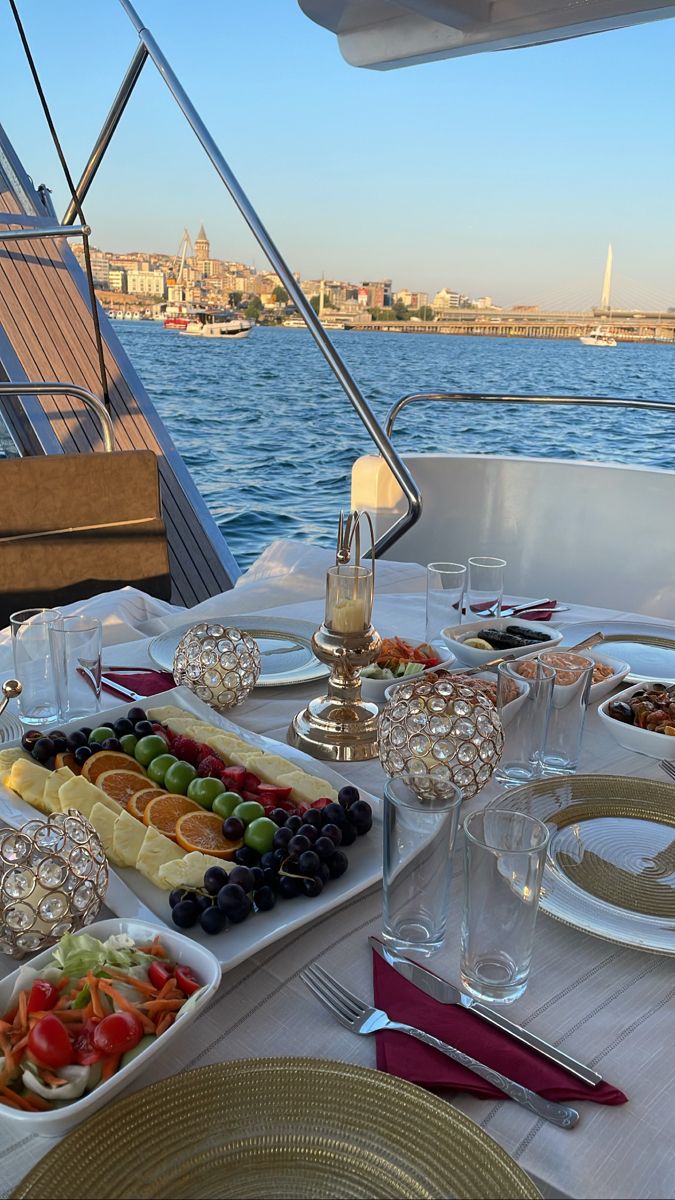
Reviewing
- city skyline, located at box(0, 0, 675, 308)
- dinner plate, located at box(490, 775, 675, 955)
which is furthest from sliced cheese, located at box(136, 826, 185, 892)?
city skyline, located at box(0, 0, 675, 308)

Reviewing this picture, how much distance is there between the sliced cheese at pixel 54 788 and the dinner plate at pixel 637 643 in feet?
2.68

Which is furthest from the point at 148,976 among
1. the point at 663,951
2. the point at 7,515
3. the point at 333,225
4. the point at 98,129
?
the point at 333,225

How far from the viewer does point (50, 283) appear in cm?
555

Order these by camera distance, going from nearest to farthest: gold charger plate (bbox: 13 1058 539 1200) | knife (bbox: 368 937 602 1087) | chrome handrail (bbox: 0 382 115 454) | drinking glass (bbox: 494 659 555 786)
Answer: gold charger plate (bbox: 13 1058 539 1200), knife (bbox: 368 937 602 1087), drinking glass (bbox: 494 659 555 786), chrome handrail (bbox: 0 382 115 454)

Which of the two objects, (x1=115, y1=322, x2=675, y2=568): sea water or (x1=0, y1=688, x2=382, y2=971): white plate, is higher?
(x1=0, y1=688, x2=382, y2=971): white plate

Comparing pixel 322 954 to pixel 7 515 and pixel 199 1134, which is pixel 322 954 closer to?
pixel 199 1134

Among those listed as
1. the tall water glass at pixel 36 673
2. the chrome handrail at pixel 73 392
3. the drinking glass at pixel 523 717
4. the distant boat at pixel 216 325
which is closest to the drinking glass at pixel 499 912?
the drinking glass at pixel 523 717

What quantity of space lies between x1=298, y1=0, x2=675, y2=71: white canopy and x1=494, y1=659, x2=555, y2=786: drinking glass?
866 millimetres

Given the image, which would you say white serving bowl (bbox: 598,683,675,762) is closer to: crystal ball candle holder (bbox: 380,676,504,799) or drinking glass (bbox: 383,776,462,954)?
crystal ball candle holder (bbox: 380,676,504,799)

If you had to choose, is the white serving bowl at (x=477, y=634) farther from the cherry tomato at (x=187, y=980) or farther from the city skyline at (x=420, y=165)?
the city skyline at (x=420, y=165)

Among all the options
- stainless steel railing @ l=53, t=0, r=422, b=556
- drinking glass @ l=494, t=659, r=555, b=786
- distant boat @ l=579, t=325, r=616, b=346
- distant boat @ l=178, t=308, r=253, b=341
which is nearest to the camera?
drinking glass @ l=494, t=659, r=555, b=786

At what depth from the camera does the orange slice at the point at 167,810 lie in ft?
2.92

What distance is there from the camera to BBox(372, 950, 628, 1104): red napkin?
610mm

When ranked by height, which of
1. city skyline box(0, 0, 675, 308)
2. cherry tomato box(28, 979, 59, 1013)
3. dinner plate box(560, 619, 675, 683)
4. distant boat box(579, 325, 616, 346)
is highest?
city skyline box(0, 0, 675, 308)
